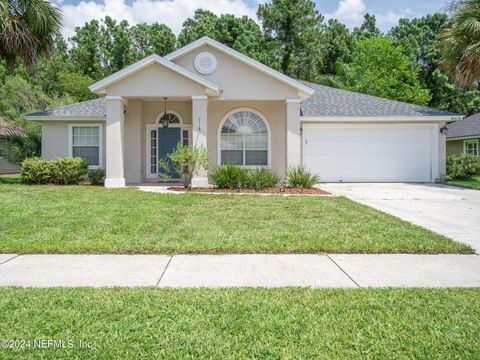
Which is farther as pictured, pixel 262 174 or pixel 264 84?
pixel 264 84

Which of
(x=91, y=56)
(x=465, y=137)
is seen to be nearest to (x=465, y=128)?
(x=465, y=137)

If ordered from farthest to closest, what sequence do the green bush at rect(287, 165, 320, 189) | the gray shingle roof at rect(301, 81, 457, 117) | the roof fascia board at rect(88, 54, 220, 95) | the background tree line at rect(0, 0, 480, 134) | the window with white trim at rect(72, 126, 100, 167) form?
the background tree line at rect(0, 0, 480, 134), the gray shingle roof at rect(301, 81, 457, 117), the window with white trim at rect(72, 126, 100, 167), the green bush at rect(287, 165, 320, 189), the roof fascia board at rect(88, 54, 220, 95)

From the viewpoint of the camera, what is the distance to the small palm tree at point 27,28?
Result: 44.3ft

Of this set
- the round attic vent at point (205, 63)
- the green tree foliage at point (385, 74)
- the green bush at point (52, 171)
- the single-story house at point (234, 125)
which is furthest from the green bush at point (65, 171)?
the green tree foliage at point (385, 74)

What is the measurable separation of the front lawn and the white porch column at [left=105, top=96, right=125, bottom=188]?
3594mm

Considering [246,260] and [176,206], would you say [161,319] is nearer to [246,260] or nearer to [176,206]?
[246,260]

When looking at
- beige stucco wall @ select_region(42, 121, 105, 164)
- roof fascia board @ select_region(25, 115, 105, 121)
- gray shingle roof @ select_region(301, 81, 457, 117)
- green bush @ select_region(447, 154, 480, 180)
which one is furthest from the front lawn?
green bush @ select_region(447, 154, 480, 180)

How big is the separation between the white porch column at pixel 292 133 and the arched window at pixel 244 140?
150 centimetres

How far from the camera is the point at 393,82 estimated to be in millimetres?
29484

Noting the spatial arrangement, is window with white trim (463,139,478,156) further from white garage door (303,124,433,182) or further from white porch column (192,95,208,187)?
white porch column (192,95,208,187)

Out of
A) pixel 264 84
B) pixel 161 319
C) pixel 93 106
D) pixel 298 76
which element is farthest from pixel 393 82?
pixel 161 319

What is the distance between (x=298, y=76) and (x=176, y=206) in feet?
94.1

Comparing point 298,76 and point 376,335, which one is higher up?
point 298,76

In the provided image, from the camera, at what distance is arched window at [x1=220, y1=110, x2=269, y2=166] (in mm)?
16250
